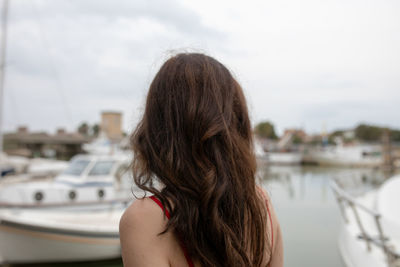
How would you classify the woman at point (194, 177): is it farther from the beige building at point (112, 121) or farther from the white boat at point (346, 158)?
the beige building at point (112, 121)

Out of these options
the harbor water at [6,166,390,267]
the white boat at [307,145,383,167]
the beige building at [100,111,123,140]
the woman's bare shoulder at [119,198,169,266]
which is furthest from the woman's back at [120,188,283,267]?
the beige building at [100,111,123,140]

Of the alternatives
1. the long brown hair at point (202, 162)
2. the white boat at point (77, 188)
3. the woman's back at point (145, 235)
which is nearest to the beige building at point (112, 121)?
the white boat at point (77, 188)

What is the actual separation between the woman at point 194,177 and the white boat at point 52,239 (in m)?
6.84

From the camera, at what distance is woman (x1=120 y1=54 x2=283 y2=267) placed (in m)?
0.95

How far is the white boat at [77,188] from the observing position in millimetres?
8664

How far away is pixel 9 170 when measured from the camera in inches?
606

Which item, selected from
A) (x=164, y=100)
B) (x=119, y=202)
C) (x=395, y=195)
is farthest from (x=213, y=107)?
(x=119, y=202)

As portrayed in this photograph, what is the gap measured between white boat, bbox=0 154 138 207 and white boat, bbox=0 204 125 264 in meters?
0.88

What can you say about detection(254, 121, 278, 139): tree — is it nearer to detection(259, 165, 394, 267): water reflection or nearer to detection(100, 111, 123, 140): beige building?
detection(100, 111, 123, 140): beige building

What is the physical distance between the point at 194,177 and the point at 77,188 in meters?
8.78

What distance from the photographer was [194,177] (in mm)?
1021

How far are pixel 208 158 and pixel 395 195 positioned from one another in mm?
5918

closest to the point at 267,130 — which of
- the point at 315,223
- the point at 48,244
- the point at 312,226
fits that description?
the point at 315,223

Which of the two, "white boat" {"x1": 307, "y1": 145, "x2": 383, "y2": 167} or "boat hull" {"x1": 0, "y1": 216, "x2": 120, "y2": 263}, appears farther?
"white boat" {"x1": 307, "y1": 145, "x2": 383, "y2": 167}
